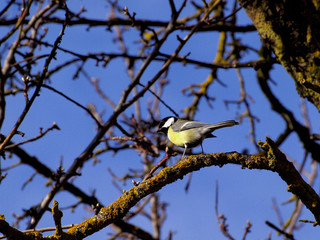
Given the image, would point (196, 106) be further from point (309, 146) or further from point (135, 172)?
point (309, 146)

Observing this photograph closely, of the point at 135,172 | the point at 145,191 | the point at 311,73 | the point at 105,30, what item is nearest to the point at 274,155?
the point at 145,191

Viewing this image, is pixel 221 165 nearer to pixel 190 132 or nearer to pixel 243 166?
pixel 243 166

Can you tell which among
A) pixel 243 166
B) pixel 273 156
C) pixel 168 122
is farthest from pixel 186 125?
pixel 273 156

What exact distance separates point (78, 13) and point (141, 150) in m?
1.72

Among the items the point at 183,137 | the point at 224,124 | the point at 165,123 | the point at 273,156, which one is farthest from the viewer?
the point at 165,123

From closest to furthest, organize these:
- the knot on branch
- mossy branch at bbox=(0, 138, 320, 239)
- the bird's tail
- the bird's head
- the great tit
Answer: mossy branch at bbox=(0, 138, 320, 239) → the knot on branch → the bird's tail → the great tit → the bird's head

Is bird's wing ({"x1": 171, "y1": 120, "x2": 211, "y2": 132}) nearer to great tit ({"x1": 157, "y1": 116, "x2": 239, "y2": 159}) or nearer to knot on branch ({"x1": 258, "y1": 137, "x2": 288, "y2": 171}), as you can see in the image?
great tit ({"x1": 157, "y1": 116, "x2": 239, "y2": 159})

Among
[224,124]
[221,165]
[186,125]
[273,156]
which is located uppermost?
[186,125]

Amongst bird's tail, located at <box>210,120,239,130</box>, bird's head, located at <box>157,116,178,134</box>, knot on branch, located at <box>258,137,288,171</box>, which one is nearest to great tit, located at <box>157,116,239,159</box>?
bird's tail, located at <box>210,120,239,130</box>

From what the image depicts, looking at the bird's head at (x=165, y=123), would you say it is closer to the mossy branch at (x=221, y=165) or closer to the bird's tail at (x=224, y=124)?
the bird's tail at (x=224, y=124)

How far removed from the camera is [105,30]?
4.64 metres

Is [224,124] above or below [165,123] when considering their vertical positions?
below

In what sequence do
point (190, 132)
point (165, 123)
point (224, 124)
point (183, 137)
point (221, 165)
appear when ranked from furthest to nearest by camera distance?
point (165, 123) < point (183, 137) < point (190, 132) < point (224, 124) < point (221, 165)

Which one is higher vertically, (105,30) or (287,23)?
(105,30)
